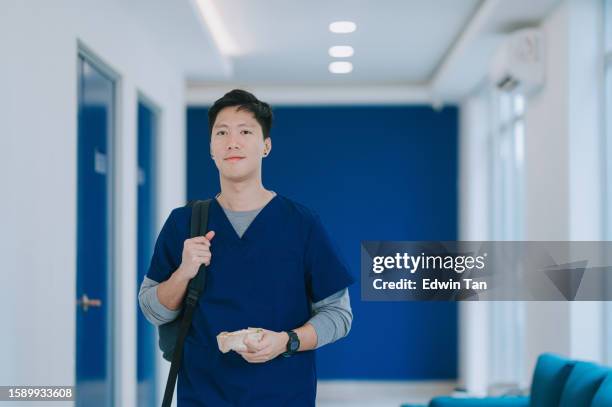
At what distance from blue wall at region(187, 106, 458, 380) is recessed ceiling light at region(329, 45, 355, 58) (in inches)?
68.4

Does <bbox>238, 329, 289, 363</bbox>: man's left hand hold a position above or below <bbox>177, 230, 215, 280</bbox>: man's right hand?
below

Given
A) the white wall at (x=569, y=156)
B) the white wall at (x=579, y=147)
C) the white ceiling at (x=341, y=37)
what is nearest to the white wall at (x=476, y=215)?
the white ceiling at (x=341, y=37)

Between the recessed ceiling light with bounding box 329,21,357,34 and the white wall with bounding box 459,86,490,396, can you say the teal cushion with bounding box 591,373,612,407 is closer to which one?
the recessed ceiling light with bounding box 329,21,357,34

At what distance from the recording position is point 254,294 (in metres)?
1.79

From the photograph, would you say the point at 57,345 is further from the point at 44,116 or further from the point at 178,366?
the point at 178,366

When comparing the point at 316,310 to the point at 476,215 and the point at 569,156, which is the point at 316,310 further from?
the point at 476,215

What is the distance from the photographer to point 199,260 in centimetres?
176

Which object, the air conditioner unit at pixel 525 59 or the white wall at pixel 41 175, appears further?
the air conditioner unit at pixel 525 59

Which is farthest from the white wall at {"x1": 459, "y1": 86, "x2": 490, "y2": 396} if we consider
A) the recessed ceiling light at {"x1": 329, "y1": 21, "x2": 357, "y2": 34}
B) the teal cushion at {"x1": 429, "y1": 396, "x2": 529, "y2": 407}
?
the teal cushion at {"x1": 429, "y1": 396, "x2": 529, "y2": 407}

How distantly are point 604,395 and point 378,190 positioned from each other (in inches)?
222

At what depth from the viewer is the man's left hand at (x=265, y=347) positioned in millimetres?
1687

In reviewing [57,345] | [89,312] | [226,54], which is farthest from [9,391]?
[226,54]

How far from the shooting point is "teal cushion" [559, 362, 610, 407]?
339cm

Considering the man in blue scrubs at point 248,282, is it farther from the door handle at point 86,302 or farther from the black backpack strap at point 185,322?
the door handle at point 86,302
